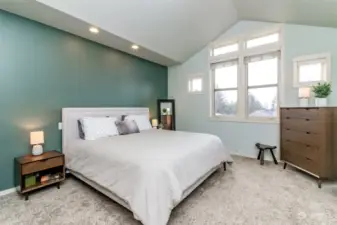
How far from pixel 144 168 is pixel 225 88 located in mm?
3599

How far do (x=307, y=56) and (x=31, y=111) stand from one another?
492cm

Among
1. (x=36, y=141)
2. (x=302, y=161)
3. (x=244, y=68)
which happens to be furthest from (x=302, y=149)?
(x=36, y=141)

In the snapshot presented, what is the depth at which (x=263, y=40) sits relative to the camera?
419cm

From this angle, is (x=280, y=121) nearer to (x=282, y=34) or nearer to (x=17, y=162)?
(x=282, y=34)

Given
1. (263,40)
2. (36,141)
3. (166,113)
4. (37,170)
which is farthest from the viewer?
(166,113)

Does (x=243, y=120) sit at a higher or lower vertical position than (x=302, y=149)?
higher

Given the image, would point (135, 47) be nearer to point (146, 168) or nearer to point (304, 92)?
point (146, 168)

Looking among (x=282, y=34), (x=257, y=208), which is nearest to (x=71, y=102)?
(x=257, y=208)

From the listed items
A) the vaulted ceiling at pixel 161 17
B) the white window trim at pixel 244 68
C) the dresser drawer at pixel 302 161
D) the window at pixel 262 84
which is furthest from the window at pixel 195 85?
the dresser drawer at pixel 302 161

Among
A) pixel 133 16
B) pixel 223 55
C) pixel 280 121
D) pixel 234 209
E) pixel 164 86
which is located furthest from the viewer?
pixel 164 86

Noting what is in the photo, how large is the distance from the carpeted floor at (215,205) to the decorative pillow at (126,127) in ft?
3.70

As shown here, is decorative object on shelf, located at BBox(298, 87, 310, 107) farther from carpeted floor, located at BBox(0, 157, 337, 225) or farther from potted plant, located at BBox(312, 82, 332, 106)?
carpeted floor, located at BBox(0, 157, 337, 225)

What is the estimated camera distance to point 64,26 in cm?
302

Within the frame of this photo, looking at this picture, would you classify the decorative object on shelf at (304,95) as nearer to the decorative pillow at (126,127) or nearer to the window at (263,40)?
the window at (263,40)
